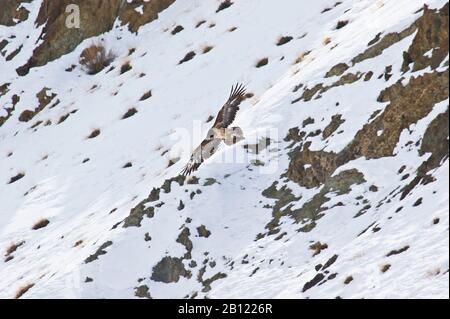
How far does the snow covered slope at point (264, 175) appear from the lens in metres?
14.5

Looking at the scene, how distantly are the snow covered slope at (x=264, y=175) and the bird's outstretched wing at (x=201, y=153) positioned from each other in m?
0.20

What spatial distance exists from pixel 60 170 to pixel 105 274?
7.81 metres

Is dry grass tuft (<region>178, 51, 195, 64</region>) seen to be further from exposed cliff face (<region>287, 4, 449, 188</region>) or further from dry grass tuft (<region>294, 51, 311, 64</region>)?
exposed cliff face (<region>287, 4, 449, 188</region>)

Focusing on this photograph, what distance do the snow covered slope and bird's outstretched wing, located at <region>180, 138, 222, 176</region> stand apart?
0.20m

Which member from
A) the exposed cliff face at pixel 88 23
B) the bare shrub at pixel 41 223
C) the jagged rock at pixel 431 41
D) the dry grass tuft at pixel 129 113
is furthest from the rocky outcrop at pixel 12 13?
the jagged rock at pixel 431 41

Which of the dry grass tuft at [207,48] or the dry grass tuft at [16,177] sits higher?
the dry grass tuft at [207,48]

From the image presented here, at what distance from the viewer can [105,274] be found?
17359mm

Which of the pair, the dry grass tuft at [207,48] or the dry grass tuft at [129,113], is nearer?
the dry grass tuft at [129,113]

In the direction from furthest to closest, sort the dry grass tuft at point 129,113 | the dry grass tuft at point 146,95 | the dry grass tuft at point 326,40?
1. the dry grass tuft at point 146,95
2. the dry grass tuft at point 129,113
3. the dry grass tuft at point 326,40

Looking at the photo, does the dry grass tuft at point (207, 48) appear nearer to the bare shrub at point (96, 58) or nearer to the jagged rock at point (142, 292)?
the bare shrub at point (96, 58)

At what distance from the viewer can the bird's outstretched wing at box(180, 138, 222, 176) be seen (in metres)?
19.0

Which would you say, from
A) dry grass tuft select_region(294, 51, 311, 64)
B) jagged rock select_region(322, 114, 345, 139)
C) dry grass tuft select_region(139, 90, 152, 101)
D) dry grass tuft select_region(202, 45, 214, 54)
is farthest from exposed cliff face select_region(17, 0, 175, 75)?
jagged rock select_region(322, 114, 345, 139)

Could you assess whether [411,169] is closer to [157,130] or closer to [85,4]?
[157,130]

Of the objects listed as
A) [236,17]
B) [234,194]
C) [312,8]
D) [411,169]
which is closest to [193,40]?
[236,17]
